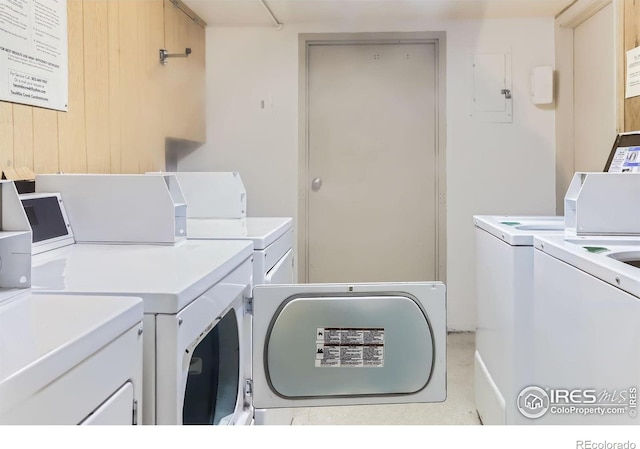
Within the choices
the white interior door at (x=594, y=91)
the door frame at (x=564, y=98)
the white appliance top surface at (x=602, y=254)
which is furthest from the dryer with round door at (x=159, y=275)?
the door frame at (x=564, y=98)

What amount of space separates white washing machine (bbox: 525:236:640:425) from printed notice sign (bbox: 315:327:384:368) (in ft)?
1.66

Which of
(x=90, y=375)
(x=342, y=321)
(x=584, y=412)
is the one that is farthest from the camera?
(x=584, y=412)

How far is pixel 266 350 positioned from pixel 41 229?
0.79m

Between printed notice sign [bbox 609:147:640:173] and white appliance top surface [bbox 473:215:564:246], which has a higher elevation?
printed notice sign [bbox 609:147:640:173]

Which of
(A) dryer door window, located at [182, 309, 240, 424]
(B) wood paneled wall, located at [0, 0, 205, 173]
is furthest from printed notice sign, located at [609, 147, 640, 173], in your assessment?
(B) wood paneled wall, located at [0, 0, 205, 173]

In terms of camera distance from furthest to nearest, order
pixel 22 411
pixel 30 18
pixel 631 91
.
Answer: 1. pixel 631 91
2. pixel 30 18
3. pixel 22 411

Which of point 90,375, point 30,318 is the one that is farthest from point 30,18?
point 90,375

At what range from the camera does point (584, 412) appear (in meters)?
1.23

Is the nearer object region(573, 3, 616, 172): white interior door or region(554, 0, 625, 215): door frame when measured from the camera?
region(573, 3, 616, 172): white interior door

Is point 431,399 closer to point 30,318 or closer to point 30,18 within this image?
point 30,318

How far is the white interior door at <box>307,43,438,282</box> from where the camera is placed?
3.40 meters

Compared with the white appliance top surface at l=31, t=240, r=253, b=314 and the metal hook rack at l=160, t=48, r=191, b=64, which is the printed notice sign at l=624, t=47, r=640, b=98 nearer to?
the white appliance top surface at l=31, t=240, r=253, b=314
